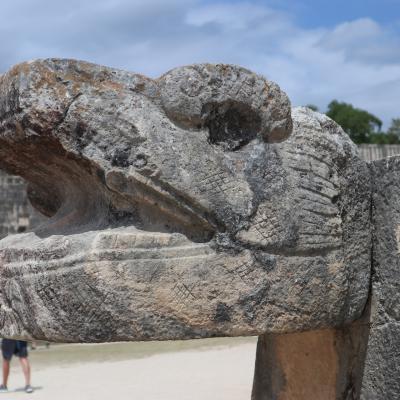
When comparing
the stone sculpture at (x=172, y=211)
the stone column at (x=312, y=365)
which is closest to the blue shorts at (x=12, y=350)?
the stone column at (x=312, y=365)

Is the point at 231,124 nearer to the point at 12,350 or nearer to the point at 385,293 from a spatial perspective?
the point at 385,293

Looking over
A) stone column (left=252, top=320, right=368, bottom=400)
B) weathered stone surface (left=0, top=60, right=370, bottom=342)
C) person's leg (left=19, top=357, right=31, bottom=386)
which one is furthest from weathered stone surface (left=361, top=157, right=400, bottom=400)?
person's leg (left=19, top=357, right=31, bottom=386)

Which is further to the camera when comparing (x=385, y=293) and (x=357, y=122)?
(x=357, y=122)

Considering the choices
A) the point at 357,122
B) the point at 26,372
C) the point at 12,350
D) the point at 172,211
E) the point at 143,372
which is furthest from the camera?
the point at 357,122

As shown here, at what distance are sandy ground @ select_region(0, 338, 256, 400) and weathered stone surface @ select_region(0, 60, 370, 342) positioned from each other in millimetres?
4648

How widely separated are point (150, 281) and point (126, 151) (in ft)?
1.18

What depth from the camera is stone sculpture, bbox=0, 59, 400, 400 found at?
200 centimetres

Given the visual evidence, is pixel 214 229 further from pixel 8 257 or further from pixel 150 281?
pixel 8 257

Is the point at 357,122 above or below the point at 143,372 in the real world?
above

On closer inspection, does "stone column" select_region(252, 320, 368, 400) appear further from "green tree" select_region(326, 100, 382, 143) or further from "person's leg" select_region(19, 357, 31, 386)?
"green tree" select_region(326, 100, 382, 143)

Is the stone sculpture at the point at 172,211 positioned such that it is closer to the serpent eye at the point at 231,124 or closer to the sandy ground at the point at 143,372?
the serpent eye at the point at 231,124

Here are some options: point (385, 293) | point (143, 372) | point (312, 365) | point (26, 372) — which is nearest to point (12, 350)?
point (26, 372)

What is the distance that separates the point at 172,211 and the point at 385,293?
0.76m

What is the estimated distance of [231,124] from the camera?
2.18 metres
